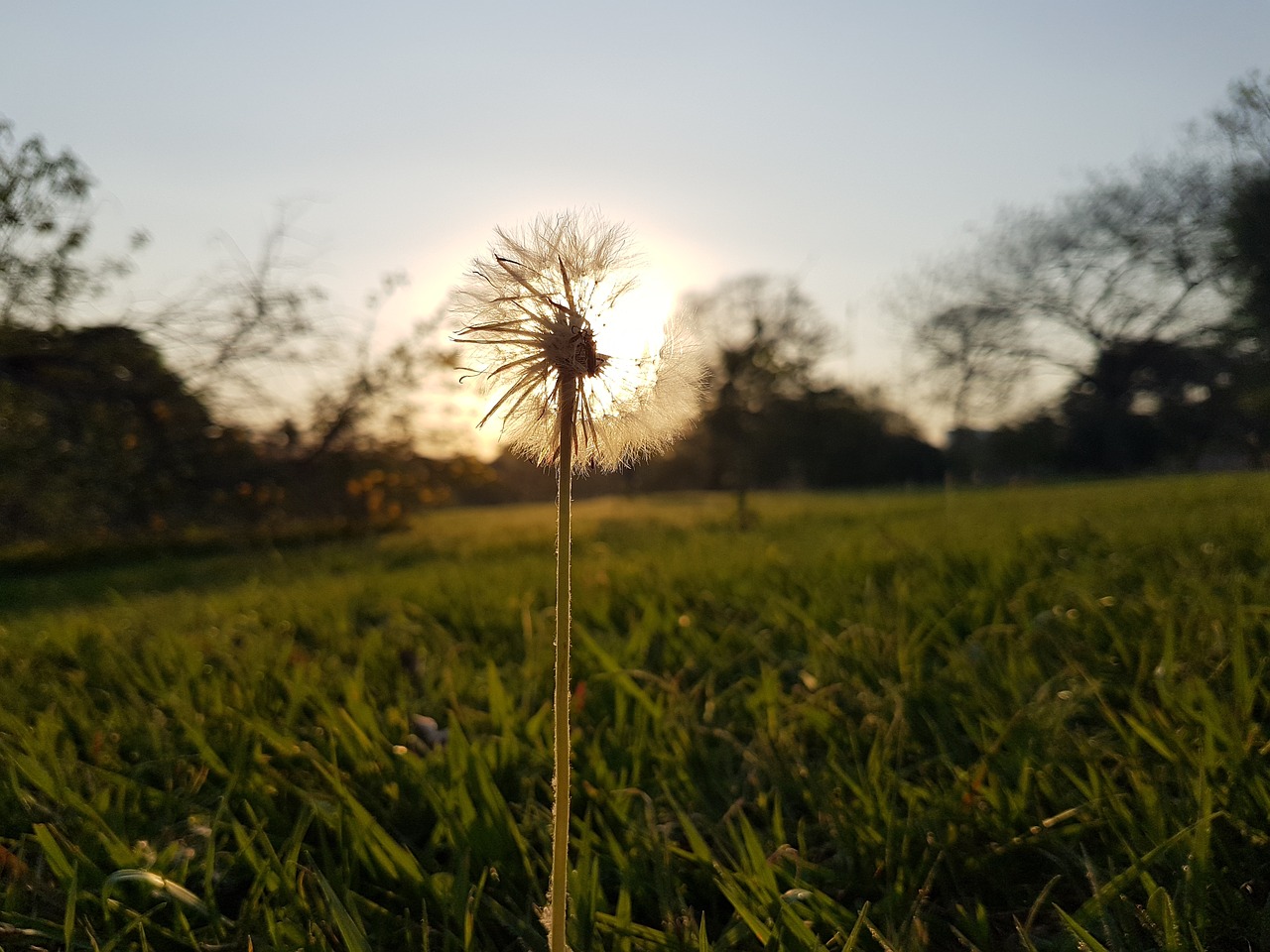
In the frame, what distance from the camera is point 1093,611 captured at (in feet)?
7.91

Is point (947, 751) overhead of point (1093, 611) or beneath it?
beneath

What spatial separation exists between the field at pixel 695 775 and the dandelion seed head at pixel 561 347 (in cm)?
75

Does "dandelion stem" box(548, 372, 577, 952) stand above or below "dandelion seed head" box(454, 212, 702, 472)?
below

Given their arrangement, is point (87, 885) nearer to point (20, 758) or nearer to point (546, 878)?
point (20, 758)

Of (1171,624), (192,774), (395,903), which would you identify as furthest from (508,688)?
(1171,624)

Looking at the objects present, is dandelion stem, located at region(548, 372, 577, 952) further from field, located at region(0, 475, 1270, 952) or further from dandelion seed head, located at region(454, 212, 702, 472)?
field, located at region(0, 475, 1270, 952)

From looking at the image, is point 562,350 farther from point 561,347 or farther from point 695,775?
point 695,775

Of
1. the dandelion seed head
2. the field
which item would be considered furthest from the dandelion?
the field

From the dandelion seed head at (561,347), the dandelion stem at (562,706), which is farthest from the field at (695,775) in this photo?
the dandelion seed head at (561,347)

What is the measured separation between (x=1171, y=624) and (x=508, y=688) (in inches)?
74.0

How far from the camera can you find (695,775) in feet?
6.04

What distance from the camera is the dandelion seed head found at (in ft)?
3.05

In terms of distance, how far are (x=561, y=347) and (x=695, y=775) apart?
50.4 inches

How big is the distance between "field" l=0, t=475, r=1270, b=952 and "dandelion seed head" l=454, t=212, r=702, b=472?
75cm
